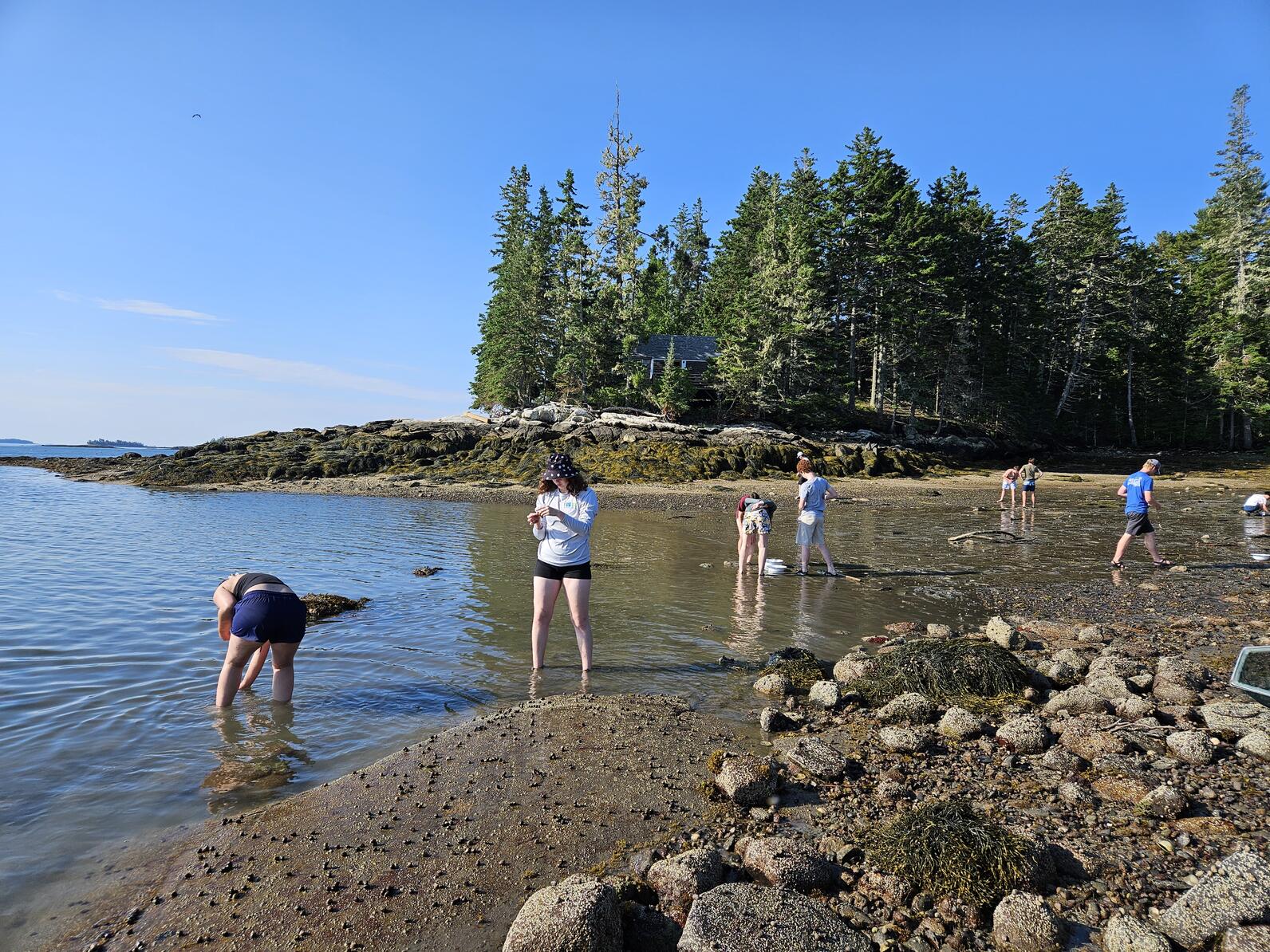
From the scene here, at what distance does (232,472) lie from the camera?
37625mm

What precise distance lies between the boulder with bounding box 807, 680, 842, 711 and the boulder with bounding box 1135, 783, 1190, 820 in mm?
2399

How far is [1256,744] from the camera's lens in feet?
15.2

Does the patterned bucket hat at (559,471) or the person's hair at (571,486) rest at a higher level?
the patterned bucket hat at (559,471)

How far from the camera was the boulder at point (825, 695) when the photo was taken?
20.0 ft

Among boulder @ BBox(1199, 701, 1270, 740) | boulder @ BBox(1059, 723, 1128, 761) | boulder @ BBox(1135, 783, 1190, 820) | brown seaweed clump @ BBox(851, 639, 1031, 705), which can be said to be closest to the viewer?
boulder @ BBox(1135, 783, 1190, 820)

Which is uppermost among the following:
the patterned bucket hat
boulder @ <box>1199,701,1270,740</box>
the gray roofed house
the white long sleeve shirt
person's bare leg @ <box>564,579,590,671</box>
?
the gray roofed house

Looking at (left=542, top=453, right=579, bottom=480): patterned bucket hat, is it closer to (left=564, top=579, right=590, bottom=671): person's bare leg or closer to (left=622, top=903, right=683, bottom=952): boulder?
(left=564, top=579, right=590, bottom=671): person's bare leg

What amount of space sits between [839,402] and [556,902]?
154 ft

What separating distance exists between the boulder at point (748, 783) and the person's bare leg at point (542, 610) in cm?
288

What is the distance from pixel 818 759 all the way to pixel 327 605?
312 inches

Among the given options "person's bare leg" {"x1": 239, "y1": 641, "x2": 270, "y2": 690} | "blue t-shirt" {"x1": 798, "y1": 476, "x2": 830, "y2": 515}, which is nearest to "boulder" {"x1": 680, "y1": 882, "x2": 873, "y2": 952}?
"person's bare leg" {"x1": 239, "y1": 641, "x2": 270, "y2": 690}

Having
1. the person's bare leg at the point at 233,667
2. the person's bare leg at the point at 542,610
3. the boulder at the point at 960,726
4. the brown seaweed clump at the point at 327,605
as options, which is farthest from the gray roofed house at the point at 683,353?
the boulder at the point at 960,726

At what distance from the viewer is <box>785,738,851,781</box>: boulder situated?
15.2 feet

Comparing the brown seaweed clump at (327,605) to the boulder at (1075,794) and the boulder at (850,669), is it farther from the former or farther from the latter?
the boulder at (1075,794)
